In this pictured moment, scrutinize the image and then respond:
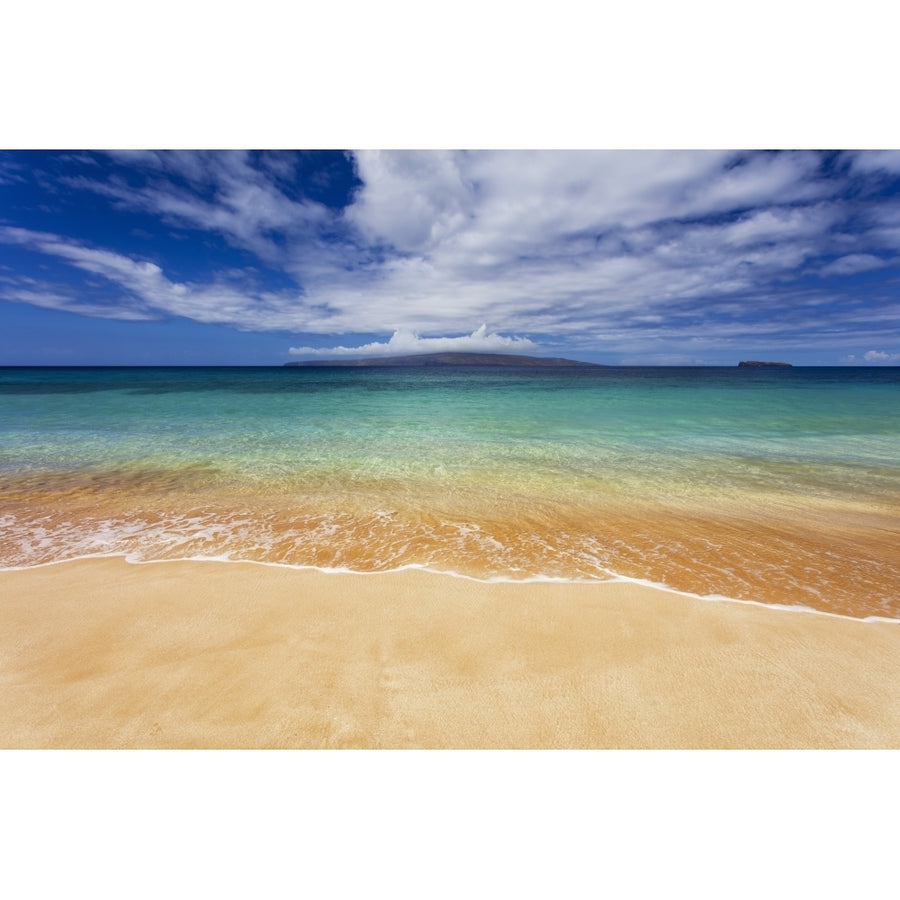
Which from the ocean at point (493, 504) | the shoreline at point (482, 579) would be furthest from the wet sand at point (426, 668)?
the ocean at point (493, 504)

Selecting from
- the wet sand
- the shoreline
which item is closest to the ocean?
the shoreline

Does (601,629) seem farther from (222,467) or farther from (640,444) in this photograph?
(640,444)

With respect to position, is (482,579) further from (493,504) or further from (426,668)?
(493,504)

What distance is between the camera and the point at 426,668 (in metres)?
2.78

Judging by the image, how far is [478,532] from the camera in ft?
16.6

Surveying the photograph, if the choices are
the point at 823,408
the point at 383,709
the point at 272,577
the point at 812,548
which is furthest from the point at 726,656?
the point at 823,408

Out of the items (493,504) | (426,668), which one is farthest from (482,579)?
(493,504)

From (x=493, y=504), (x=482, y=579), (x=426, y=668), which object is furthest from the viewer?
(x=493, y=504)

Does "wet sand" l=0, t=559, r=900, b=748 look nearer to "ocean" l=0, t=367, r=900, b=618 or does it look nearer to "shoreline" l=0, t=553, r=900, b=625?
"shoreline" l=0, t=553, r=900, b=625

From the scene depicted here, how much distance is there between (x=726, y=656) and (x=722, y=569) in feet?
4.85

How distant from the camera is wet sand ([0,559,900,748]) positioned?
235 cm

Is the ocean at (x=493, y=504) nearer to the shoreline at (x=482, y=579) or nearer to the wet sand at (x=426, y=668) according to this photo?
the shoreline at (x=482, y=579)

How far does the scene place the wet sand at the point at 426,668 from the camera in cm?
235

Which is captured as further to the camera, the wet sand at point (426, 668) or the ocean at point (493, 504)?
the ocean at point (493, 504)
